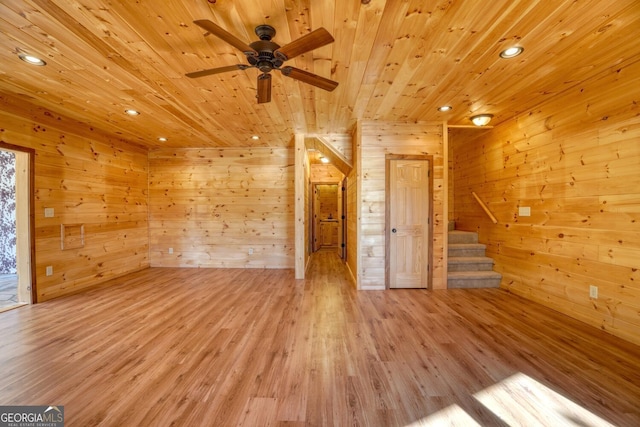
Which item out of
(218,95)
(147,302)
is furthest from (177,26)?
(147,302)

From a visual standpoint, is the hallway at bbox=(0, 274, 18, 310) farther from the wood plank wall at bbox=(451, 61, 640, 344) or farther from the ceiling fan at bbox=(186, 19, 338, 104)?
the wood plank wall at bbox=(451, 61, 640, 344)

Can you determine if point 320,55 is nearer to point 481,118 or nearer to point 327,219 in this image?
point 481,118

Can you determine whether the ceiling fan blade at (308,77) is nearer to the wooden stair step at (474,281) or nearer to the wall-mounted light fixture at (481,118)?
the wall-mounted light fixture at (481,118)

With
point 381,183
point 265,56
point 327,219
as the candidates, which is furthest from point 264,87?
point 327,219

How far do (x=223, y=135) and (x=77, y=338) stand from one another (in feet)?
11.8

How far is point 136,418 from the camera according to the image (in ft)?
4.97

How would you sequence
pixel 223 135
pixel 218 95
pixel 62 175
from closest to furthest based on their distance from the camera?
pixel 218 95 < pixel 62 175 < pixel 223 135

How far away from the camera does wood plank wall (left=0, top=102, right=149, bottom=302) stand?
3.48 metres

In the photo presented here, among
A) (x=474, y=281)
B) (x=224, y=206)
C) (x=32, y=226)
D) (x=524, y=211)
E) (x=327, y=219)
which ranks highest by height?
(x=224, y=206)

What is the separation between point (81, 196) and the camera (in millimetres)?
4141

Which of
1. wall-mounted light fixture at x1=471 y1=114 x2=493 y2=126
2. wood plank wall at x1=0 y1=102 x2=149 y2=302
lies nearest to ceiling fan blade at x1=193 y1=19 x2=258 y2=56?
wall-mounted light fixture at x1=471 y1=114 x2=493 y2=126

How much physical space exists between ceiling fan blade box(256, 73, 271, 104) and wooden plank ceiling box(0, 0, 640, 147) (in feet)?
1.06

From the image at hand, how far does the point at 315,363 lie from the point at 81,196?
4678mm

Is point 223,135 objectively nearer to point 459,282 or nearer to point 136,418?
point 136,418
